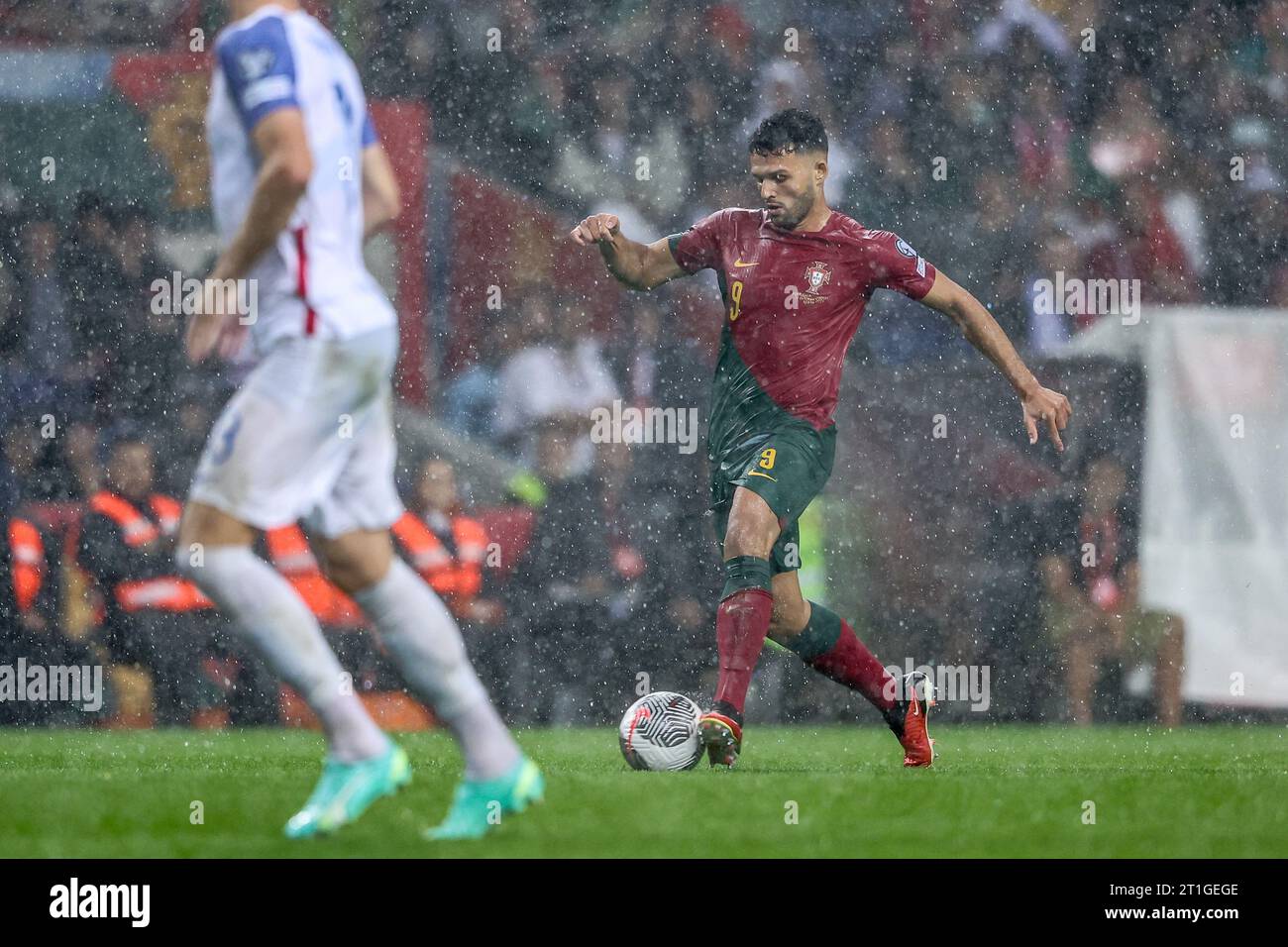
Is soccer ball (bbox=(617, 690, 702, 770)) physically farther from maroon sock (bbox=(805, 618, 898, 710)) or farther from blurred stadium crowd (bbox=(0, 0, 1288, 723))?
blurred stadium crowd (bbox=(0, 0, 1288, 723))

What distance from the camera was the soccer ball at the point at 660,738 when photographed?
6.54m

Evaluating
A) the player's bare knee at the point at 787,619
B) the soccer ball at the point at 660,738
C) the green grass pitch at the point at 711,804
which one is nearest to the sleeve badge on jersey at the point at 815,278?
the player's bare knee at the point at 787,619

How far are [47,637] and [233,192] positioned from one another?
5014 mm

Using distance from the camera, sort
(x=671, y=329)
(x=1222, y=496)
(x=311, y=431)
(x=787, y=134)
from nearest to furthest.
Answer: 1. (x=311, y=431)
2. (x=787, y=134)
3. (x=1222, y=496)
4. (x=671, y=329)

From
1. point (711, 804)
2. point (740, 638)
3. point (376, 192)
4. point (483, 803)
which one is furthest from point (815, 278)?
point (483, 803)

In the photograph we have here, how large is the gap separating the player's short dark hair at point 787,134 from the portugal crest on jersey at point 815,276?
36 centimetres

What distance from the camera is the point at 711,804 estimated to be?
18.0 ft

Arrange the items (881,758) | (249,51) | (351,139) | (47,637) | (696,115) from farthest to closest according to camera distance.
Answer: (696,115) → (47,637) → (881,758) → (351,139) → (249,51)

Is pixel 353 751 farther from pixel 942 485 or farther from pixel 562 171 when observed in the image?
pixel 562 171

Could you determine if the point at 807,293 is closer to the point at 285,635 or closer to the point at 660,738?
the point at 660,738

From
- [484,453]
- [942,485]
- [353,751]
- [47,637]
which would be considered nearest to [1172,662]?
[942,485]

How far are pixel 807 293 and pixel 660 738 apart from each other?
1.45 metres

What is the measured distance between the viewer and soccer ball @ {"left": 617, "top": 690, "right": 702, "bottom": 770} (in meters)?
6.54

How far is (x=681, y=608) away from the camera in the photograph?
9.63 metres
